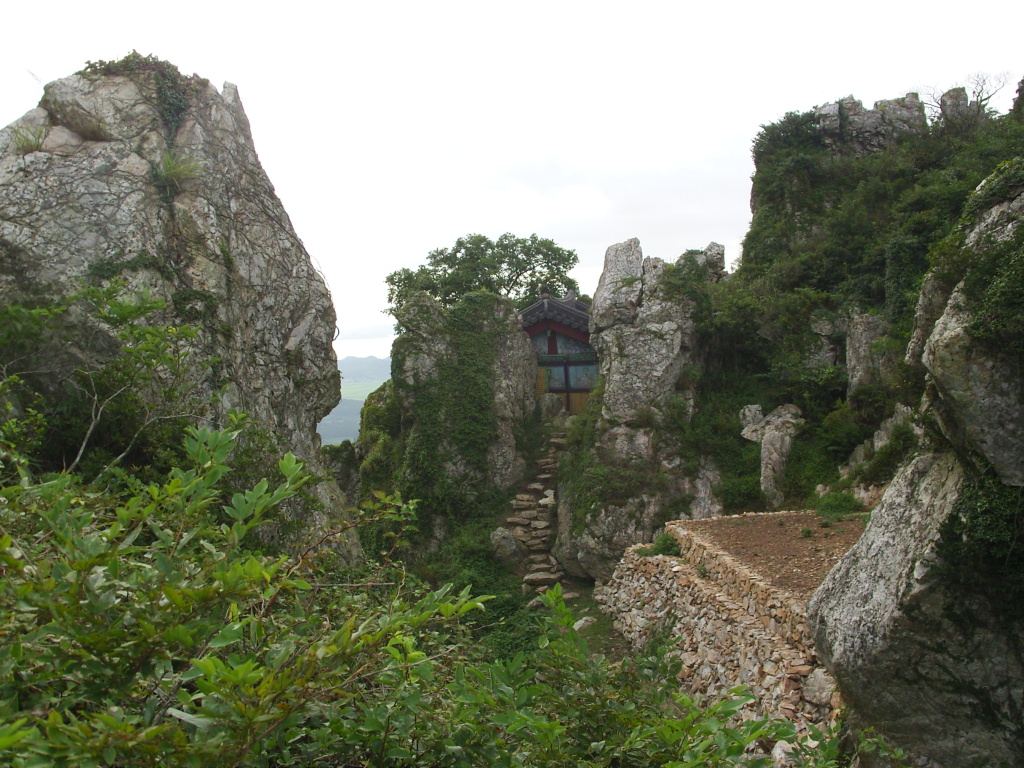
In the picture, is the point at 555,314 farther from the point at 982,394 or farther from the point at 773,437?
the point at 982,394

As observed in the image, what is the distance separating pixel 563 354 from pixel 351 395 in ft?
239

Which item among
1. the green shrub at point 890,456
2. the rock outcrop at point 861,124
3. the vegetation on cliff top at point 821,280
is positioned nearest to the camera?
the green shrub at point 890,456

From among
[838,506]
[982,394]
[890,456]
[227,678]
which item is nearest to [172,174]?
[227,678]

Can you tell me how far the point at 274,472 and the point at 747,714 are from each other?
261 inches

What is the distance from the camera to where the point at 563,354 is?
2112 centimetres

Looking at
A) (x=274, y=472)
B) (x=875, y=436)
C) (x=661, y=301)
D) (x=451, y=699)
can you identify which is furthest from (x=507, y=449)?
(x=451, y=699)

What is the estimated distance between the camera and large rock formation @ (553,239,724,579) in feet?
49.8

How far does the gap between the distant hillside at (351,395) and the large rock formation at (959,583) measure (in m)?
9.53

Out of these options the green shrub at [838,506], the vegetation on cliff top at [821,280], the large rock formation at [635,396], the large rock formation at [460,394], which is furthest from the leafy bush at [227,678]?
the large rock formation at [460,394]

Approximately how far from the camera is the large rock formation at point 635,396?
598 inches

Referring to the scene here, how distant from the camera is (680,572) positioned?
452 inches

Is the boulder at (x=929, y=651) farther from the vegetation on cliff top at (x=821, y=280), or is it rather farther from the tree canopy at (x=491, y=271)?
the tree canopy at (x=491, y=271)

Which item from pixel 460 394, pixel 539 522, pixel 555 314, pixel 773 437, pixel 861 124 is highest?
pixel 861 124

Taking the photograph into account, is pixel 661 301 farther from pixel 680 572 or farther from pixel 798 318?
pixel 680 572
